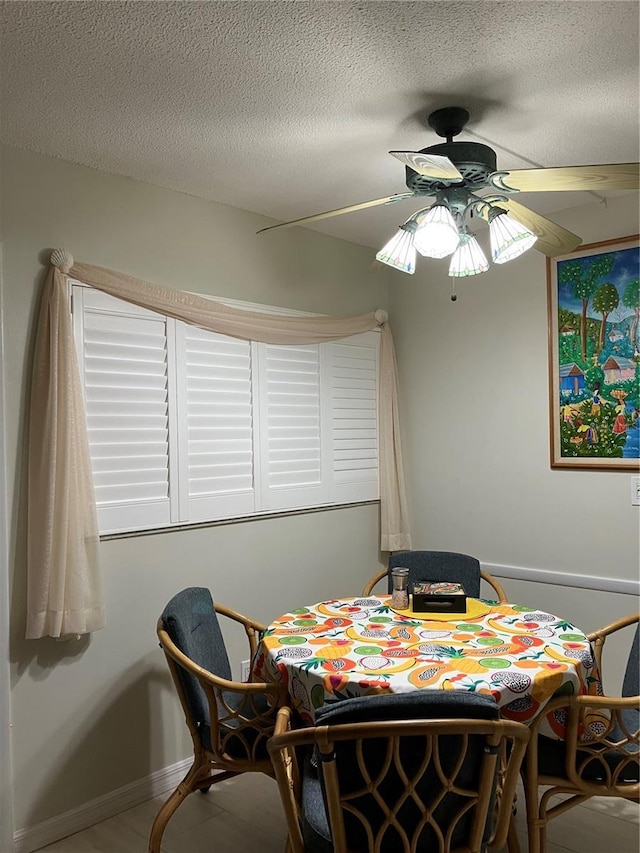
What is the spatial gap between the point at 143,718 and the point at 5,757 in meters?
0.58

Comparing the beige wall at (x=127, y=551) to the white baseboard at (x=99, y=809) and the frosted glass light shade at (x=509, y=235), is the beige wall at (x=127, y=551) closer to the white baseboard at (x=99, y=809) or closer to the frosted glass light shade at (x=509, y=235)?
the white baseboard at (x=99, y=809)

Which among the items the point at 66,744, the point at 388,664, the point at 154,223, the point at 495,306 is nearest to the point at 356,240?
the point at 495,306

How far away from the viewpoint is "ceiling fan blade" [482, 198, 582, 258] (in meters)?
2.25

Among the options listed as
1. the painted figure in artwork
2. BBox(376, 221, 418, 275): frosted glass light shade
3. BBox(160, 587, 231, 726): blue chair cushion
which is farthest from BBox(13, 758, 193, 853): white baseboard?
the painted figure in artwork

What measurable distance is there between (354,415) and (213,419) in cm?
98

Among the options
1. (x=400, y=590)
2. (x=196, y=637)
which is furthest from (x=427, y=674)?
(x=196, y=637)

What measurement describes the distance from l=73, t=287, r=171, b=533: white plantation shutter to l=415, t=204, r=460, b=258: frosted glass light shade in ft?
4.26

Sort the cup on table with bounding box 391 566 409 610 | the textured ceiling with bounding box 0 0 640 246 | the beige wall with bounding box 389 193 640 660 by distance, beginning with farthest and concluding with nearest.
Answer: the beige wall with bounding box 389 193 640 660
the cup on table with bounding box 391 566 409 610
the textured ceiling with bounding box 0 0 640 246

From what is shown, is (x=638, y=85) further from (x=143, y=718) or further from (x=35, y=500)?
(x=143, y=718)

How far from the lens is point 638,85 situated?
2.15 meters

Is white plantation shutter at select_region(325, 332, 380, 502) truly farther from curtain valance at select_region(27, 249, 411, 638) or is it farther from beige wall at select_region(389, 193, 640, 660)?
curtain valance at select_region(27, 249, 411, 638)

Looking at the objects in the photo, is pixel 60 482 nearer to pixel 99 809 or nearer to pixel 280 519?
pixel 280 519

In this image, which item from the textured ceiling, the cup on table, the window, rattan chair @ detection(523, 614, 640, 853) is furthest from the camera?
the window

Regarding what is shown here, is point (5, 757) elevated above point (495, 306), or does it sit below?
below
